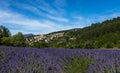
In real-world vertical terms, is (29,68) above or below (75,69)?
above

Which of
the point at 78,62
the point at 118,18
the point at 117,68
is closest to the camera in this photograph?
the point at 117,68

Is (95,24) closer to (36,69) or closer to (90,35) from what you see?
(90,35)

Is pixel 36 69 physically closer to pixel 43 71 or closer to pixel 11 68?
pixel 43 71

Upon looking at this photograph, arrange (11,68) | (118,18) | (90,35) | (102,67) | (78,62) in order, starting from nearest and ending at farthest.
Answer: (11,68)
(102,67)
(78,62)
(90,35)
(118,18)

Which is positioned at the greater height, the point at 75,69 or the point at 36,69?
the point at 36,69

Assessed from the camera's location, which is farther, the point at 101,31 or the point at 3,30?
the point at 101,31

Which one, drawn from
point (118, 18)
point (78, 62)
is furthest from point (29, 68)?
point (118, 18)

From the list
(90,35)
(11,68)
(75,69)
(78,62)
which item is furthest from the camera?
(90,35)

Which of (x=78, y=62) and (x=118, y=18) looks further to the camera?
(x=118, y=18)

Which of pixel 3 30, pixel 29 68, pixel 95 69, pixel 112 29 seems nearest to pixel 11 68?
pixel 29 68
